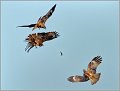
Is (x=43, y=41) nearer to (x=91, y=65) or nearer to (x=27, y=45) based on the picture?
(x=27, y=45)

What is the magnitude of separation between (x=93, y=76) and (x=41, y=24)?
2755 millimetres

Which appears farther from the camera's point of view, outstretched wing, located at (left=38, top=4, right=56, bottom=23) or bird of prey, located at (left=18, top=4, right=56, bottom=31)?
outstretched wing, located at (left=38, top=4, right=56, bottom=23)

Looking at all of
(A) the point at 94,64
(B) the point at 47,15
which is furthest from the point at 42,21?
(A) the point at 94,64

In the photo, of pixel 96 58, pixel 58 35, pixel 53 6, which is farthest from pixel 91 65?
pixel 53 6

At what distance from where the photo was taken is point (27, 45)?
15727mm

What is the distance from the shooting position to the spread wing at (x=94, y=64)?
16.0 metres

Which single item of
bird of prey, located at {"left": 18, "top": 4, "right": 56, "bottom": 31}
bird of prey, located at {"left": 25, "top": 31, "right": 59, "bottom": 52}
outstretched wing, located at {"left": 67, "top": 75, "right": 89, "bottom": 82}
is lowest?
outstretched wing, located at {"left": 67, "top": 75, "right": 89, "bottom": 82}

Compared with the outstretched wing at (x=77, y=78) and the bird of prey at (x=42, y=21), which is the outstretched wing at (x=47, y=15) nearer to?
the bird of prey at (x=42, y=21)

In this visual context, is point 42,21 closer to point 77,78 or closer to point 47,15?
point 47,15

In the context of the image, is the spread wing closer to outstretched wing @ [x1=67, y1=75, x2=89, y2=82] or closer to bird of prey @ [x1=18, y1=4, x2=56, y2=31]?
outstretched wing @ [x1=67, y1=75, x2=89, y2=82]

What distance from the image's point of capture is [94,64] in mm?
16156

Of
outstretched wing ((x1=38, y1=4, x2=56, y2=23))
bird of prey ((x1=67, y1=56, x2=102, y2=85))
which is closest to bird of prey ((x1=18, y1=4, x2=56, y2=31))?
outstretched wing ((x1=38, y1=4, x2=56, y2=23))

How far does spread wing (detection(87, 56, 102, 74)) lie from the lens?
629 inches

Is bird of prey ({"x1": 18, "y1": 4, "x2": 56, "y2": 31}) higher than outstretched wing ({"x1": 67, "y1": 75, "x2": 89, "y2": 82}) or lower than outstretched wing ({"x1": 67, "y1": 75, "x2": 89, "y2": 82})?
higher
